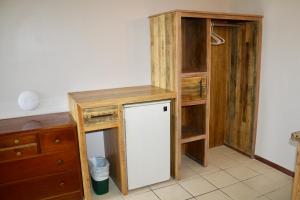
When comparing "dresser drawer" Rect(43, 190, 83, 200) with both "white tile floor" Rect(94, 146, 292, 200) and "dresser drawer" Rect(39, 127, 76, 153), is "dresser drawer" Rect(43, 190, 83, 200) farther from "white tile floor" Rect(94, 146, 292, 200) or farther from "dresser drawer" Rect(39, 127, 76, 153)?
"dresser drawer" Rect(39, 127, 76, 153)

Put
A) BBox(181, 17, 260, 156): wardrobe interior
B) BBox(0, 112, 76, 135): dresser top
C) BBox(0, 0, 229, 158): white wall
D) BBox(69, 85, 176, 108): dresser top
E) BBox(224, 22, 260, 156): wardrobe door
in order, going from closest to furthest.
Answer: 1. BBox(0, 112, 76, 135): dresser top
2. BBox(69, 85, 176, 108): dresser top
3. BBox(0, 0, 229, 158): white wall
4. BBox(181, 17, 260, 156): wardrobe interior
5. BBox(224, 22, 260, 156): wardrobe door

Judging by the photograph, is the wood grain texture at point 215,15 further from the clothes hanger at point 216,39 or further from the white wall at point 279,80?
the clothes hanger at point 216,39

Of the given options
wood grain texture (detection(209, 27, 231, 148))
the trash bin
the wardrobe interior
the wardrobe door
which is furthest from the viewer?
wood grain texture (detection(209, 27, 231, 148))

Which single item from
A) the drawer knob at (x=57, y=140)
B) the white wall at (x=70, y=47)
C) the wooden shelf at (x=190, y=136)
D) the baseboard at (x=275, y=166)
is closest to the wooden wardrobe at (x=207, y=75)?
the wooden shelf at (x=190, y=136)

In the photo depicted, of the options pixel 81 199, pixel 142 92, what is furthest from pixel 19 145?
pixel 142 92

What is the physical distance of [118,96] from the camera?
225 centimetres

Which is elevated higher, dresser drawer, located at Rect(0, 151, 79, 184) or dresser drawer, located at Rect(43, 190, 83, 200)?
dresser drawer, located at Rect(0, 151, 79, 184)

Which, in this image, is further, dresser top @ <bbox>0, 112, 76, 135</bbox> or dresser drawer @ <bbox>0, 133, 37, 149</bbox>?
dresser top @ <bbox>0, 112, 76, 135</bbox>

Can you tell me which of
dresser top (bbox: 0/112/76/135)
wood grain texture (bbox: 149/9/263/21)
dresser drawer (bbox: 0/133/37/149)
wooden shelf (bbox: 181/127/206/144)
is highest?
wood grain texture (bbox: 149/9/263/21)

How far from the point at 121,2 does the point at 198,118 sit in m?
1.55

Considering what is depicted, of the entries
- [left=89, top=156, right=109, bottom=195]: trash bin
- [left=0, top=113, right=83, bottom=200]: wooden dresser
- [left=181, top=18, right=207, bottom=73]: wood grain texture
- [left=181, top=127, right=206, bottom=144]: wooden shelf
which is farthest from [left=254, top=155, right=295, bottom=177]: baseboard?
[left=0, top=113, right=83, bottom=200]: wooden dresser

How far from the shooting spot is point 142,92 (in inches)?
94.7

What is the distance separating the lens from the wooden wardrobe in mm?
2412

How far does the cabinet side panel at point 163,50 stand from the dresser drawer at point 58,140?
1.07m
